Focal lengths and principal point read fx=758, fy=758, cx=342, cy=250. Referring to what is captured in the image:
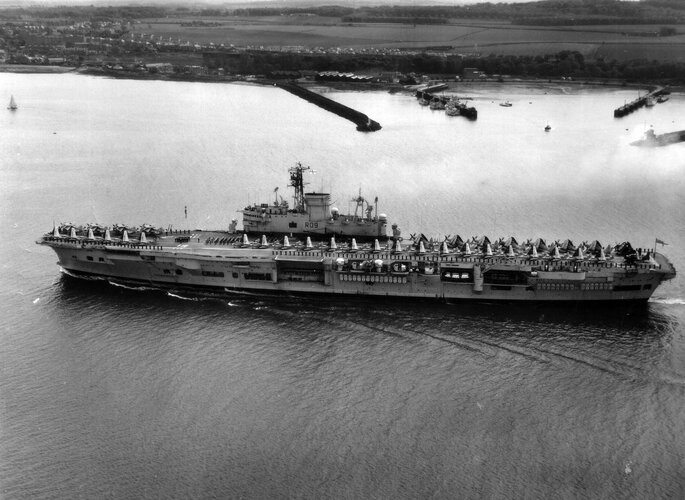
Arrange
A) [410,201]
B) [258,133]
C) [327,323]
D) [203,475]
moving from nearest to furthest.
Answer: [203,475] → [327,323] → [410,201] → [258,133]

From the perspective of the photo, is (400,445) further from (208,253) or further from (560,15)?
(560,15)

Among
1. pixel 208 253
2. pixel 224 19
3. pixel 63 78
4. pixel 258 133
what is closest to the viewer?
pixel 208 253

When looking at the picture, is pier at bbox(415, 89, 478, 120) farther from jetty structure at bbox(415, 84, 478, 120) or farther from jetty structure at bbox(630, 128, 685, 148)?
jetty structure at bbox(630, 128, 685, 148)

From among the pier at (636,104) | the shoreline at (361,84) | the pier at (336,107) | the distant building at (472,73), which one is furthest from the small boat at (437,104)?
the distant building at (472,73)

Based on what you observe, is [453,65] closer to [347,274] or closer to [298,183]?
[298,183]

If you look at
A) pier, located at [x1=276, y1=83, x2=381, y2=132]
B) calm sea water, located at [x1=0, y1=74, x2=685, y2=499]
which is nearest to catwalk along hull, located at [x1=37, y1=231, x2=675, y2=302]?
calm sea water, located at [x1=0, y1=74, x2=685, y2=499]

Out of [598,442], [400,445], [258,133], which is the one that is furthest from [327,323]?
[258,133]
